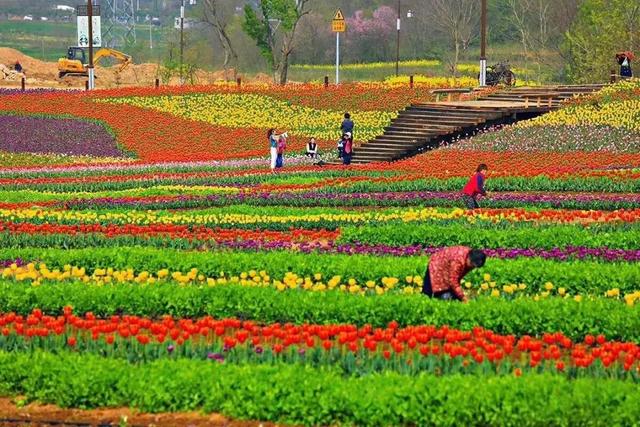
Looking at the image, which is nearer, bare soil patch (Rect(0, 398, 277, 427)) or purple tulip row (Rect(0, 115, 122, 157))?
bare soil patch (Rect(0, 398, 277, 427))

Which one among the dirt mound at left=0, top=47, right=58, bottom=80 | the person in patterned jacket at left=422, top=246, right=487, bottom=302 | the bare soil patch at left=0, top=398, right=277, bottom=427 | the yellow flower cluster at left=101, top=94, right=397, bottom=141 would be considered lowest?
the bare soil patch at left=0, top=398, right=277, bottom=427

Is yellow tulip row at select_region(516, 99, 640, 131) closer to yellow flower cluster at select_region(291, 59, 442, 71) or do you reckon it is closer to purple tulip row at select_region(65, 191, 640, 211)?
purple tulip row at select_region(65, 191, 640, 211)

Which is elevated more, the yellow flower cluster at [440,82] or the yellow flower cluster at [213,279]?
the yellow flower cluster at [440,82]

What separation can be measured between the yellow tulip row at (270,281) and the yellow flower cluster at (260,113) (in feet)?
102

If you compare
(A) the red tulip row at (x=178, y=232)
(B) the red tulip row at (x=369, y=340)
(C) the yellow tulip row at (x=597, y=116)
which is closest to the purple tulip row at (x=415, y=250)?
(A) the red tulip row at (x=178, y=232)

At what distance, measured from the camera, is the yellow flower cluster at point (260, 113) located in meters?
52.7

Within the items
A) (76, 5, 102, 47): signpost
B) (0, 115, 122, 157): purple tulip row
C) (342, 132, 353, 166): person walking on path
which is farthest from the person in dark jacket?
(76, 5, 102, 47): signpost

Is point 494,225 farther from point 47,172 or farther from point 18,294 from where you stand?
point 47,172

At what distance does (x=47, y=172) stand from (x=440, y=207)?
17.0m

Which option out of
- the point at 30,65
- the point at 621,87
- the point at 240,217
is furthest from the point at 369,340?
the point at 30,65

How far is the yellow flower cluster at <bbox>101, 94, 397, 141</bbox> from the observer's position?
52656mm

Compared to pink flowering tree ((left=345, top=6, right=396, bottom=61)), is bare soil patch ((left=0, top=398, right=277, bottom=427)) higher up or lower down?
lower down

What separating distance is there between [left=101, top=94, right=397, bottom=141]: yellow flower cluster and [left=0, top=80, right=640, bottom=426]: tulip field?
37.4 ft

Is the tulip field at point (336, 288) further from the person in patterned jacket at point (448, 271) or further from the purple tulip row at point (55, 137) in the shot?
the purple tulip row at point (55, 137)
